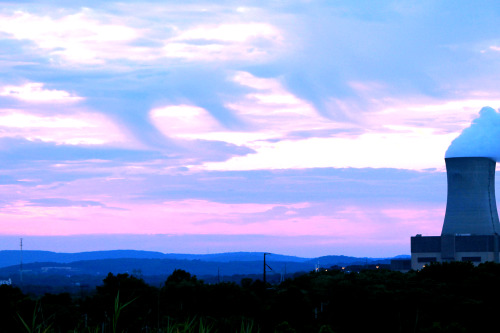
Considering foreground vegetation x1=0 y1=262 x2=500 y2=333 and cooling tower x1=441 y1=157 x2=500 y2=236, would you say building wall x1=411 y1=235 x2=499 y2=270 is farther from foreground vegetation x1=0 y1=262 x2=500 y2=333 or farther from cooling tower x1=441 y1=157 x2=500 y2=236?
foreground vegetation x1=0 y1=262 x2=500 y2=333

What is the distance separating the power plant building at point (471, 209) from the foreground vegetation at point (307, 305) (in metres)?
45.5

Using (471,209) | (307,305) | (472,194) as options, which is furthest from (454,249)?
(307,305)

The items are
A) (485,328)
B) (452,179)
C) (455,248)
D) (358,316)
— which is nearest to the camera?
(485,328)

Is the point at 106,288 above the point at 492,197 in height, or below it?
below

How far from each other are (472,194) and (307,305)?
62804 mm

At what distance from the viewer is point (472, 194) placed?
11100 cm

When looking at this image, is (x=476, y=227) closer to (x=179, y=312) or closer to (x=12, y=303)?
(x=179, y=312)

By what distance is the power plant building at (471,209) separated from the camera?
365 feet

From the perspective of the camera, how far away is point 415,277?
226 feet

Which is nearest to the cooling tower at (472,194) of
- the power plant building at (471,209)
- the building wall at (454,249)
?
the power plant building at (471,209)

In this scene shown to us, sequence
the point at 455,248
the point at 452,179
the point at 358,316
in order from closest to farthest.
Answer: the point at 358,316 → the point at 452,179 → the point at 455,248

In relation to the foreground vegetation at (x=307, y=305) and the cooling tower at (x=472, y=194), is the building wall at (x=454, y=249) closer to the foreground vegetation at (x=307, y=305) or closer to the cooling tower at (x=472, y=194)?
the cooling tower at (x=472, y=194)

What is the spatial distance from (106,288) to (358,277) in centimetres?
2140

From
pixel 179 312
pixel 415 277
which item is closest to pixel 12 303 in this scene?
pixel 179 312
